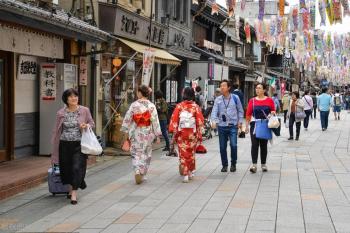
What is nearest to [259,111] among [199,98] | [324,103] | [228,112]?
[228,112]

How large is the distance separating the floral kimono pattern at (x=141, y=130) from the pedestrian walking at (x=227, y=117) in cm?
168

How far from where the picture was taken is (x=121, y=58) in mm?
17328

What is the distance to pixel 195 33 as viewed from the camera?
29781mm

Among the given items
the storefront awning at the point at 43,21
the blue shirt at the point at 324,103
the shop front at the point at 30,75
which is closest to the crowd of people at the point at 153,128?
the storefront awning at the point at 43,21

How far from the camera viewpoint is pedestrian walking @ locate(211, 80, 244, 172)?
1159 cm

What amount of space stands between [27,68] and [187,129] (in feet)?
13.9

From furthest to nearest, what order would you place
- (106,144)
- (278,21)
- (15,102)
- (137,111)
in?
(278,21), (106,144), (15,102), (137,111)

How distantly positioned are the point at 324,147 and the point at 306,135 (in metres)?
4.74

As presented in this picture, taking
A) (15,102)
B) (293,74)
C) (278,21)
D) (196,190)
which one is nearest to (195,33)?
(278,21)

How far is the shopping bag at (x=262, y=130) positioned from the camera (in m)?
11.4

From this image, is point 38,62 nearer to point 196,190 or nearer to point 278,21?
point 196,190

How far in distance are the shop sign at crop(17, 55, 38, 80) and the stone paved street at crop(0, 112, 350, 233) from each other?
8.56 feet

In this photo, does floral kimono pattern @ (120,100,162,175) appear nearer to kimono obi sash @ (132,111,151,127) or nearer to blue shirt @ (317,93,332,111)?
kimono obi sash @ (132,111,151,127)

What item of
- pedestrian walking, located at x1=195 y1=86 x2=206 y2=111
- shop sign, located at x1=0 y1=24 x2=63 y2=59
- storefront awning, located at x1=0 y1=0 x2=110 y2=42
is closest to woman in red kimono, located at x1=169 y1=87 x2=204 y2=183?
storefront awning, located at x1=0 y1=0 x2=110 y2=42
